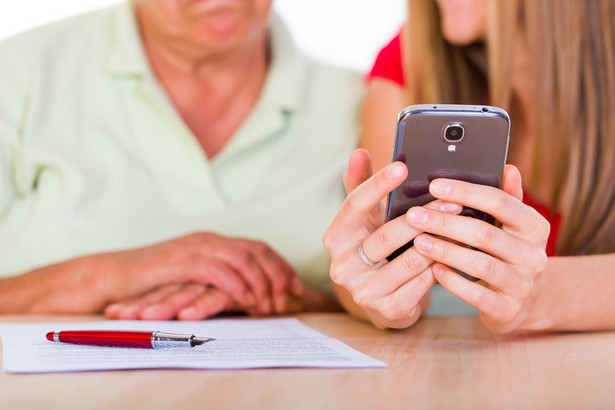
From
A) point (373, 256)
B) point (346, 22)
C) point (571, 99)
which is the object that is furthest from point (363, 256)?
point (346, 22)

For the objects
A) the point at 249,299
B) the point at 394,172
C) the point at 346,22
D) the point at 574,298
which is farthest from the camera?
the point at 346,22

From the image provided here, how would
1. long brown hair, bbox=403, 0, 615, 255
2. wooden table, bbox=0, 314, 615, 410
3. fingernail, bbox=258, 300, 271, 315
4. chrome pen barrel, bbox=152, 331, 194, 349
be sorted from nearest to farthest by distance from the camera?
1. wooden table, bbox=0, 314, 615, 410
2. chrome pen barrel, bbox=152, 331, 194, 349
3. fingernail, bbox=258, 300, 271, 315
4. long brown hair, bbox=403, 0, 615, 255

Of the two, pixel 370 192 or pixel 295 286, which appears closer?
pixel 370 192

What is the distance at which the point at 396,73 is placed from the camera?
1.47 metres

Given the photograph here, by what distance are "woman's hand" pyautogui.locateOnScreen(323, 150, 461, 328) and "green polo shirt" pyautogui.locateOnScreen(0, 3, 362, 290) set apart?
22.5 inches

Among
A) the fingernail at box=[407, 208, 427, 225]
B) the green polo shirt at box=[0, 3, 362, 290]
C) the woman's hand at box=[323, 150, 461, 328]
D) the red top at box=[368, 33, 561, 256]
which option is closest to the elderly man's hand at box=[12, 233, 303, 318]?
the green polo shirt at box=[0, 3, 362, 290]

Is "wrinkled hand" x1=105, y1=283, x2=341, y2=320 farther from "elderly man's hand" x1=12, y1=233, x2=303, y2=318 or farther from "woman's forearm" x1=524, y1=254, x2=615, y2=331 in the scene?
"woman's forearm" x1=524, y1=254, x2=615, y2=331

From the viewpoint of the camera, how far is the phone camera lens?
70 cm

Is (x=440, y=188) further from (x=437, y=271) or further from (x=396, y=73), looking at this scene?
(x=396, y=73)

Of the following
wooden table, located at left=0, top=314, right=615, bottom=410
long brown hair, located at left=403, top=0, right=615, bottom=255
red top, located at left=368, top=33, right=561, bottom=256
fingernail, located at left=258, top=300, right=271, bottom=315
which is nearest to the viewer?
wooden table, located at left=0, top=314, right=615, bottom=410

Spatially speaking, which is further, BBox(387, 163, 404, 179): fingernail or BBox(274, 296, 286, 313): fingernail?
BBox(274, 296, 286, 313): fingernail

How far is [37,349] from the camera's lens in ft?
2.20

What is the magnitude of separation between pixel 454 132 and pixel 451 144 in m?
0.01

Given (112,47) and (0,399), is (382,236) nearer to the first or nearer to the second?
(0,399)
